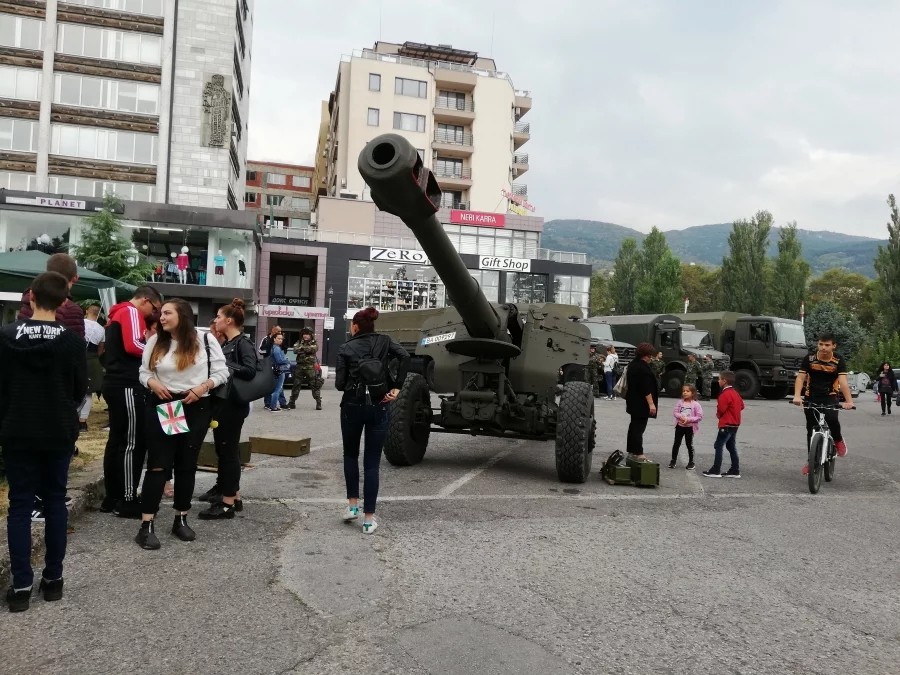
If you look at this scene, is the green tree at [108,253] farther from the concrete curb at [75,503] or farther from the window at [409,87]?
the window at [409,87]

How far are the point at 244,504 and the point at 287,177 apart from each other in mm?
73481

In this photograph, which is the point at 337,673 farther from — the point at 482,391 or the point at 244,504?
the point at 482,391

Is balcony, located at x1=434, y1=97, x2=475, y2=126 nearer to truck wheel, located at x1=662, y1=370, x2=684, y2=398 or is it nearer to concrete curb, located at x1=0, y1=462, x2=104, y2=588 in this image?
truck wheel, located at x1=662, y1=370, x2=684, y2=398

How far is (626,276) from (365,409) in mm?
57267

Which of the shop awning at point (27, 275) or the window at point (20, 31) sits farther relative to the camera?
the window at point (20, 31)

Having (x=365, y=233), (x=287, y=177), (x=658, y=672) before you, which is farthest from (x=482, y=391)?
(x=287, y=177)

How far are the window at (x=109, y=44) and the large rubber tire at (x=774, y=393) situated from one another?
92.6 ft

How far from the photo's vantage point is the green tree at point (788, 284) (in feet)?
169

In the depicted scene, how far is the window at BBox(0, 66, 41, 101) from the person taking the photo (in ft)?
103

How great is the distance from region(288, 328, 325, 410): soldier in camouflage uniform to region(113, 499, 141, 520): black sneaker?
29.8 ft

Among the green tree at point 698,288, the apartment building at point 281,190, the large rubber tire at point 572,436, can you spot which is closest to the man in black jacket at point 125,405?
the large rubber tire at point 572,436

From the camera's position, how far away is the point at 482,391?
8156 millimetres

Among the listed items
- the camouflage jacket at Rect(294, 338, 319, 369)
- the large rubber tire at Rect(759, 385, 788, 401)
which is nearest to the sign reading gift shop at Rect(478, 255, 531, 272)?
the large rubber tire at Rect(759, 385, 788, 401)

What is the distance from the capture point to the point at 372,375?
17.6 feet
